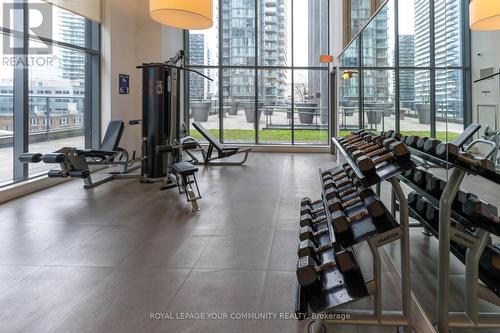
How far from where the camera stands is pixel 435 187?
92.1 inches

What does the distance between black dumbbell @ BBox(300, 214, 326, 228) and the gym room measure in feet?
0.10

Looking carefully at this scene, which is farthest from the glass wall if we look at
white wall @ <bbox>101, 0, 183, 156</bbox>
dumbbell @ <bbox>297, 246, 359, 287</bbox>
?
white wall @ <bbox>101, 0, 183, 156</bbox>

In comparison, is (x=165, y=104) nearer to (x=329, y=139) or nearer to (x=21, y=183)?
(x=21, y=183)

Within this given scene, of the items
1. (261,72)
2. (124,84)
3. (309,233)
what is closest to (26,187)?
(124,84)

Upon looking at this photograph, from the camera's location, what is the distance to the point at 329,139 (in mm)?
11445

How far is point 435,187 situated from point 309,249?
0.84m

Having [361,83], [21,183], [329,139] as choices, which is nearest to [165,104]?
[21,183]

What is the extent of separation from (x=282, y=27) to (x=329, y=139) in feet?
11.6

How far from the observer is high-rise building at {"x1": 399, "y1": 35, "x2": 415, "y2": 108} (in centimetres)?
280

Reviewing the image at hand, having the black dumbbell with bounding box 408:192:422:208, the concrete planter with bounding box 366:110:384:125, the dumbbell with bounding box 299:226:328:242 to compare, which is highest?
the concrete planter with bounding box 366:110:384:125

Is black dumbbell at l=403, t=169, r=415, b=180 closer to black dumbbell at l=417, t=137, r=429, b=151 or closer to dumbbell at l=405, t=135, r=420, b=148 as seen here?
dumbbell at l=405, t=135, r=420, b=148

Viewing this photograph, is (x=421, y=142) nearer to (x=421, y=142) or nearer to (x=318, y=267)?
(x=421, y=142)

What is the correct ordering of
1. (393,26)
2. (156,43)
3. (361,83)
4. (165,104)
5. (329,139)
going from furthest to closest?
1. (329,139)
2. (156,43)
3. (165,104)
4. (361,83)
5. (393,26)

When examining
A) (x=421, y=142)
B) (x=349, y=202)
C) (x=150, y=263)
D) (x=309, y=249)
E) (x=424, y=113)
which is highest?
(x=424, y=113)
